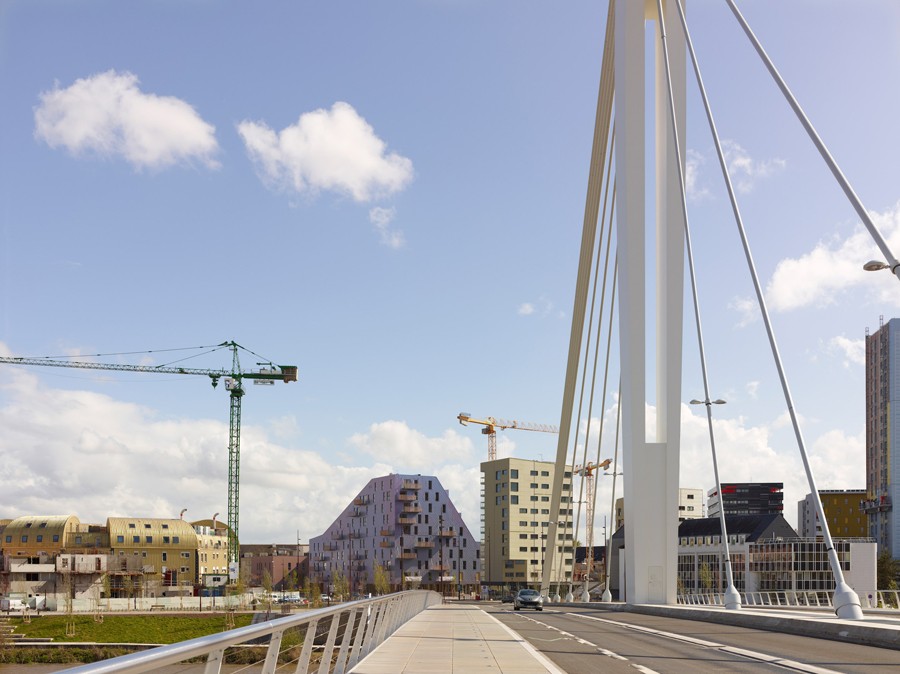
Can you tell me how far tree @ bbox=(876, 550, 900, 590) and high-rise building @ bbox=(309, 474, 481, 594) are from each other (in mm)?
59263

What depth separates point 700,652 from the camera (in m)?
15.4

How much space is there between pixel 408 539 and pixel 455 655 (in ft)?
467

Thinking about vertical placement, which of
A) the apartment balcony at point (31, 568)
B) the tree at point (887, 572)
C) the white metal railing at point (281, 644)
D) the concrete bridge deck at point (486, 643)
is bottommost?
the tree at point (887, 572)

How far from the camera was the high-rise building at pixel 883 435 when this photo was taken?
498ft

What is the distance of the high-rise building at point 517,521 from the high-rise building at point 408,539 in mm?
4697

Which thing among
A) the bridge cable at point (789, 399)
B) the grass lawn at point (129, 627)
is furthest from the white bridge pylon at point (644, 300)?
the grass lawn at point (129, 627)

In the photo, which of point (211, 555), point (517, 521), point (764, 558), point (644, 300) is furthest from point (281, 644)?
point (517, 521)

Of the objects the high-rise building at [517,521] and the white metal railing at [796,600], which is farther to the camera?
the high-rise building at [517,521]

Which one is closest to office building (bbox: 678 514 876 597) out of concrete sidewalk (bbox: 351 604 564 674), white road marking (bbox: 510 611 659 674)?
white road marking (bbox: 510 611 659 674)

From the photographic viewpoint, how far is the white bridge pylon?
32406mm

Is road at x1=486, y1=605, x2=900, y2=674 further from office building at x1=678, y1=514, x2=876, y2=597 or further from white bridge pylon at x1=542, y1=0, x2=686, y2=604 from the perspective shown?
office building at x1=678, y1=514, x2=876, y2=597

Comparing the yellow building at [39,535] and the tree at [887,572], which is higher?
the yellow building at [39,535]

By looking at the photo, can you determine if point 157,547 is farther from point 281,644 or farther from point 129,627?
point 281,644

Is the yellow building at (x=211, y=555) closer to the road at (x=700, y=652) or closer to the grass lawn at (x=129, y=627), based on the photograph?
the grass lawn at (x=129, y=627)
